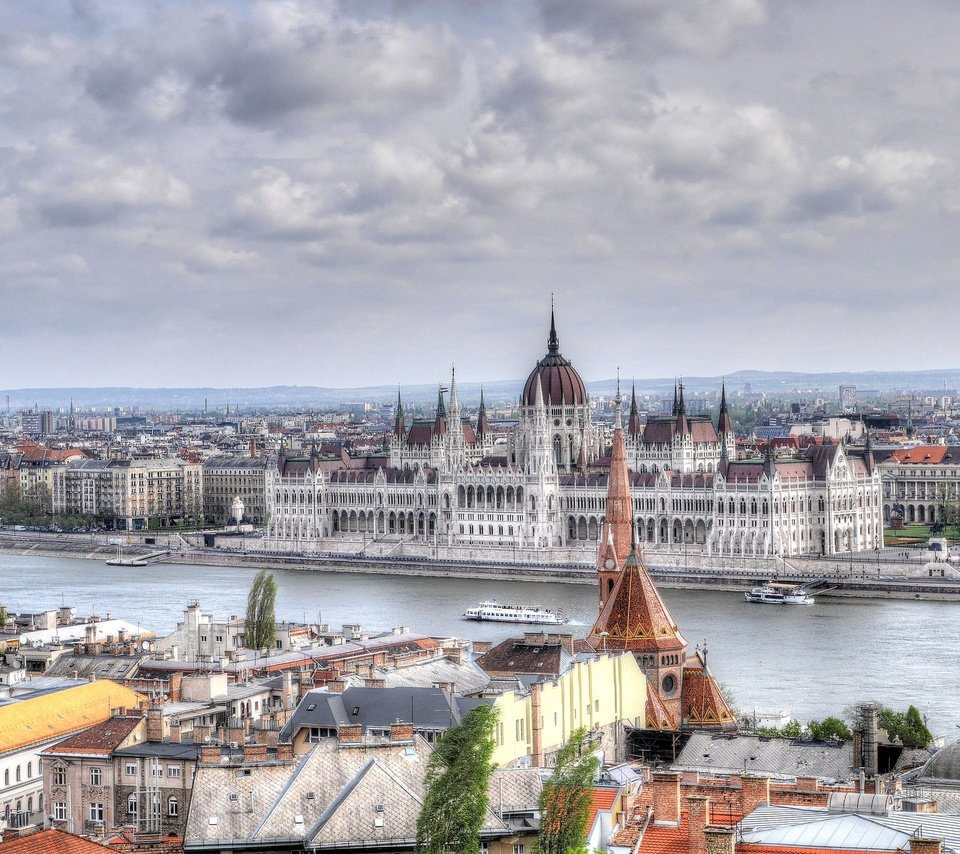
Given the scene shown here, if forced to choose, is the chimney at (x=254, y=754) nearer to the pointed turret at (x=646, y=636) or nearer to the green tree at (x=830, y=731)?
the green tree at (x=830, y=731)

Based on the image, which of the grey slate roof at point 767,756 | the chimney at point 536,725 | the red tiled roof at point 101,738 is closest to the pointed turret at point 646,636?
the grey slate roof at point 767,756

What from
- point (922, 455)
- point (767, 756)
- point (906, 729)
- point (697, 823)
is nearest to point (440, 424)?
point (922, 455)

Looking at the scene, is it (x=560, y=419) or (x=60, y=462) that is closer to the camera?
(x=560, y=419)

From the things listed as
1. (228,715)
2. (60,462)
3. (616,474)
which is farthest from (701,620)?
(60,462)

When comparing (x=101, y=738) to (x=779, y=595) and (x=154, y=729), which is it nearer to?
(x=154, y=729)

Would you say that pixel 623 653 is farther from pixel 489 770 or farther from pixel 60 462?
pixel 60 462

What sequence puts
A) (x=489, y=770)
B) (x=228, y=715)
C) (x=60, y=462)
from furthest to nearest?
1. (x=60, y=462)
2. (x=228, y=715)
3. (x=489, y=770)
